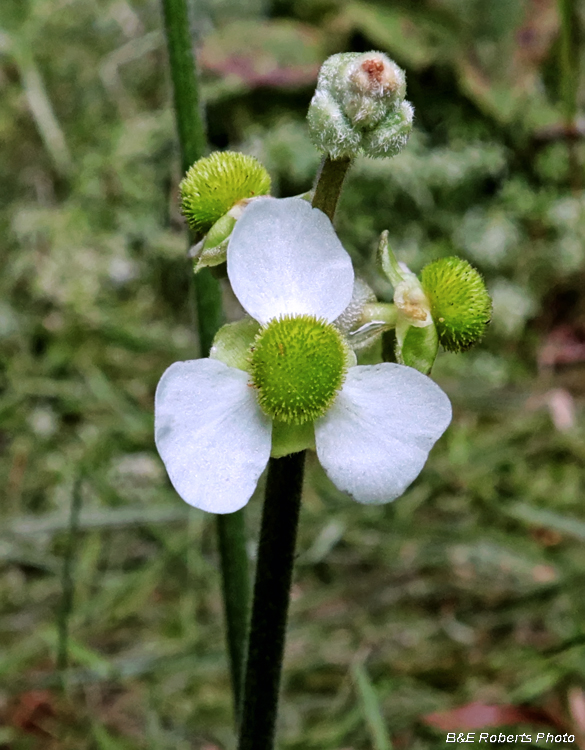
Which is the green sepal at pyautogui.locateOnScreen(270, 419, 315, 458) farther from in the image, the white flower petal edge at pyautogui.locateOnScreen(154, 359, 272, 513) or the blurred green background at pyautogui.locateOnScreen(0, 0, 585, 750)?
the blurred green background at pyautogui.locateOnScreen(0, 0, 585, 750)

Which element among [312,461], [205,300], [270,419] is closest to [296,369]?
[270,419]

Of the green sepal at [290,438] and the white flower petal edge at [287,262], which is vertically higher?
the white flower petal edge at [287,262]

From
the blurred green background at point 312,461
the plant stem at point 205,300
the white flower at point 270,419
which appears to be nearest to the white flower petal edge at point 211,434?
the white flower at point 270,419

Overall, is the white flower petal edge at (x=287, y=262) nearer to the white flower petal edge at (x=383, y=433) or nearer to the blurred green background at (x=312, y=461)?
the white flower petal edge at (x=383, y=433)

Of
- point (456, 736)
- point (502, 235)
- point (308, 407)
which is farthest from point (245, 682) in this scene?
point (502, 235)

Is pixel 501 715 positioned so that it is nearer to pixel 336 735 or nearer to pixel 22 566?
pixel 336 735

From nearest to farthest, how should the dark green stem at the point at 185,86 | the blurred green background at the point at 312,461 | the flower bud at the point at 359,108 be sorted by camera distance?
the flower bud at the point at 359,108
the dark green stem at the point at 185,86
the blurred green background at the point at 312,461

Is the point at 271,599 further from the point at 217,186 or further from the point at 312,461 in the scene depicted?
the point at 312,461
